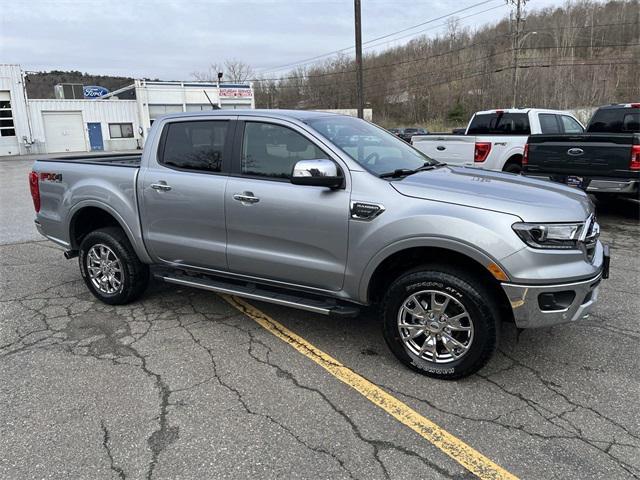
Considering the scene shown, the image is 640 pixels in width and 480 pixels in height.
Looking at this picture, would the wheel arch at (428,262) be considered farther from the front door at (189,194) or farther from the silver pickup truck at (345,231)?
the front door at (189,194)

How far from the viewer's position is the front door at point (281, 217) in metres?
3.63

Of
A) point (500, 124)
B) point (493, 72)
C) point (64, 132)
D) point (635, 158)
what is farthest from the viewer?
point (493, 72)

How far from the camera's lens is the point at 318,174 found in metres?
3.47

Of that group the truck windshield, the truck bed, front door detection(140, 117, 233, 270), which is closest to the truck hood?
the truck windshield

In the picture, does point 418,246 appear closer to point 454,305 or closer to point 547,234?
point 454,305

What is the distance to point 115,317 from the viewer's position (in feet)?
15.4

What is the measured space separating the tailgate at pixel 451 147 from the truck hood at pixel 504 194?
276 inches

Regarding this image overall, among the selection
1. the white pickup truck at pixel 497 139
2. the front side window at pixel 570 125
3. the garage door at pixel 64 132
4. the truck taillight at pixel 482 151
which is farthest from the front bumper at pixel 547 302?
the garage door at pixel 64 132

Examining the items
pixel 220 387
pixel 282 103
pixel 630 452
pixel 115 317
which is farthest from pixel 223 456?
pixel 282 103

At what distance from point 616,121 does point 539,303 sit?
9.54 m

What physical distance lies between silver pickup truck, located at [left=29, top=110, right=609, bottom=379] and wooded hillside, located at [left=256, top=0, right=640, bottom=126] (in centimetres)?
5258

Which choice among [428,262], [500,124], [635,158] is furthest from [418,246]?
[500,124]

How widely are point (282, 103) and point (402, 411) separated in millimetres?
65910

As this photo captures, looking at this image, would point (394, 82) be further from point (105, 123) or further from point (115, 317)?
point (115, 317)
